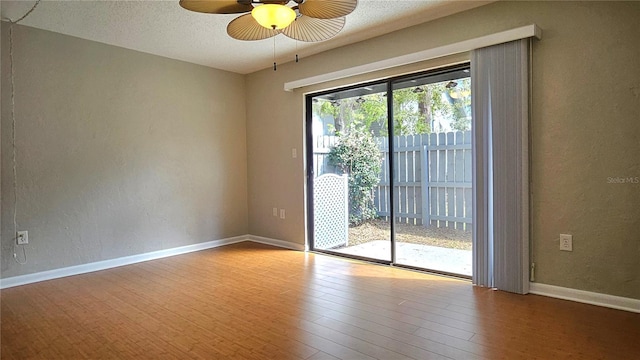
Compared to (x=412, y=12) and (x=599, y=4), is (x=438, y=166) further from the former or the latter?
(x=599, y=4)

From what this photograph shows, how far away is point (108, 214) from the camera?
12.7 feet

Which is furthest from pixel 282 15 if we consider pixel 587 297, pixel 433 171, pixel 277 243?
pixel 277 243

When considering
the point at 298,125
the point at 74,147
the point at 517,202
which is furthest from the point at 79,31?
the point at 517,202

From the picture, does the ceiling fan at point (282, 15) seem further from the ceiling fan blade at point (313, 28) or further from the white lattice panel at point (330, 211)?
the white lattice panel at point (330, 211)

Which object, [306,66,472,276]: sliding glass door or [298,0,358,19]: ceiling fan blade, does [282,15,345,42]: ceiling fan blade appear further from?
[306,66,472,276]: sliding glass door

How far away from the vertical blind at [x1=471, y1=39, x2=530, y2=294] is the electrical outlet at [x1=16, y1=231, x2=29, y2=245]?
12.7 ft

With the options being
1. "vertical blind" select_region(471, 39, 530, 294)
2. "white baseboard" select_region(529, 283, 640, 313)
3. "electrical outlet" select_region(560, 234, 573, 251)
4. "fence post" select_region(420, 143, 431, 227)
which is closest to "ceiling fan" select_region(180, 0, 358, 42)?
"vertical blind" select_region(471, 39, 530, 294)

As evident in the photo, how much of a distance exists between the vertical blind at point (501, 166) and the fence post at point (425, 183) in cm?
55

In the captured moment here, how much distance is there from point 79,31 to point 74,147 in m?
1.09

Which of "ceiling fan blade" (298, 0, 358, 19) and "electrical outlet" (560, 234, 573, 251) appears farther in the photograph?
"electrical outlet" (560, 234, 573, 251)

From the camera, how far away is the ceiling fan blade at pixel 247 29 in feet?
7.14

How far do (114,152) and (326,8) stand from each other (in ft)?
9.76

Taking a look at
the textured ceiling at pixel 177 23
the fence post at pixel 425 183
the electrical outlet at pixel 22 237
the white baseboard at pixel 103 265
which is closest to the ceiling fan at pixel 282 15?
the textured ceiling at pixel 177 23

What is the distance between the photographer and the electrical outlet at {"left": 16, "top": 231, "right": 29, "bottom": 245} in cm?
331
